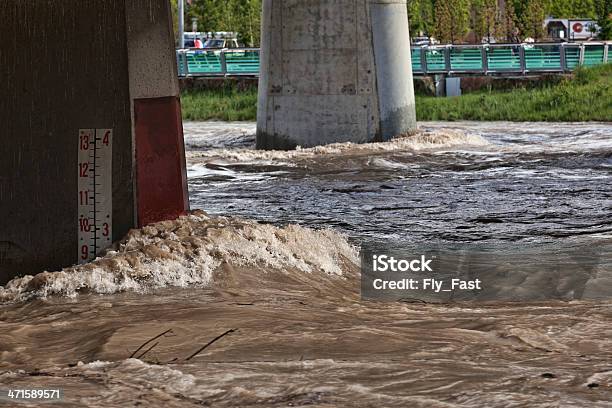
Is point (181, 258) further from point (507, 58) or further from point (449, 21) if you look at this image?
point (449, 21)

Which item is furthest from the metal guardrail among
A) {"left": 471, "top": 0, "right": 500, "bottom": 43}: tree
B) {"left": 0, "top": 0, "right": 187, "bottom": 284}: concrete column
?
{"left": 0, "top": 0, "right": 187, "bottom": 284}: concrete column

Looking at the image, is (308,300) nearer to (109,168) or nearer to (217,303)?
(217,303)

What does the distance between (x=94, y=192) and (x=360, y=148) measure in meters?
16.1

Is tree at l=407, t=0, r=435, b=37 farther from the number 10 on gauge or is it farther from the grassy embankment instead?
the number 10 on gauge

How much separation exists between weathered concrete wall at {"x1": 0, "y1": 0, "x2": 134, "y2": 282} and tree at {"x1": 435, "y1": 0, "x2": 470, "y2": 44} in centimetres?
5246

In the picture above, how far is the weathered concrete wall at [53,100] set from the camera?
1075 centimetres

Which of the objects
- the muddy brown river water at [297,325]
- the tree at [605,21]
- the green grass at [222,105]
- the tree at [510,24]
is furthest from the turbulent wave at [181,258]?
the tree at [510,24]

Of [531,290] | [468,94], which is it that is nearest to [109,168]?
[531,290]

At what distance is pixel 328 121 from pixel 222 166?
128 inches

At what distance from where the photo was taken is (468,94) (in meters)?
40.5

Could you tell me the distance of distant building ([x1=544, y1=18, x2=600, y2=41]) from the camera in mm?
70375

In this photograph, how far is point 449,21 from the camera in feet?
208

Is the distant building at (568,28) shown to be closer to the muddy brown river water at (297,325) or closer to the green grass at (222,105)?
the green grass at (222,105)
